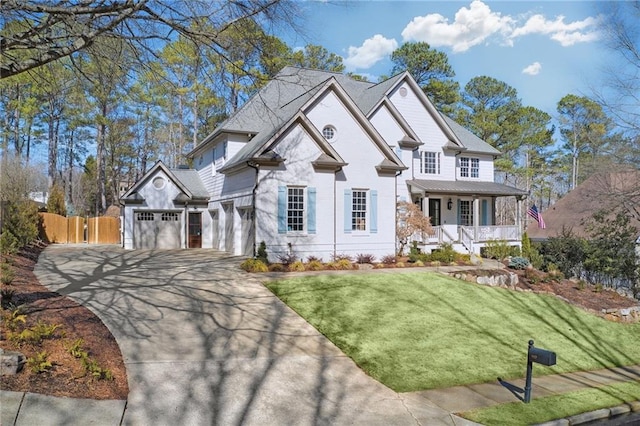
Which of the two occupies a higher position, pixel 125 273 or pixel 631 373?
pixel 125 273

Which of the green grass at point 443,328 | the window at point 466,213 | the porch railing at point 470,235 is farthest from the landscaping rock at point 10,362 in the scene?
the window at point 466,213

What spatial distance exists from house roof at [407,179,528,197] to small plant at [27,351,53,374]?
19.5 m

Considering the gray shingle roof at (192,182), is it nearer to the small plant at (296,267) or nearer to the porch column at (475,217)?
the small plant at (296,267)

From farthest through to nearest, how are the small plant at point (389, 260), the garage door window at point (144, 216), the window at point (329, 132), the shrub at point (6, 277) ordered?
the garage door window at point (144, 216), the window at point (329, 132), the small plant at point (389, 260), the shrub at point (6, 277)

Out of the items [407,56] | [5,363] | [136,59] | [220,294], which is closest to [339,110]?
[220,294]

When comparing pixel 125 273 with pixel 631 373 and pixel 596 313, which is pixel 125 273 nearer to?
pixel 631 373

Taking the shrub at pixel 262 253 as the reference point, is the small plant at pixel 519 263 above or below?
below

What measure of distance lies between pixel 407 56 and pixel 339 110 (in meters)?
20.7

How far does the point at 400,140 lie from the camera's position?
75.9 ft

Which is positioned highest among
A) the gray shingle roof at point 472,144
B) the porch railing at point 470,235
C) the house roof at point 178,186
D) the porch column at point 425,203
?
the gray shingle roof at point 472,144

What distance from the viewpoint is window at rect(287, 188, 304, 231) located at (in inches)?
685

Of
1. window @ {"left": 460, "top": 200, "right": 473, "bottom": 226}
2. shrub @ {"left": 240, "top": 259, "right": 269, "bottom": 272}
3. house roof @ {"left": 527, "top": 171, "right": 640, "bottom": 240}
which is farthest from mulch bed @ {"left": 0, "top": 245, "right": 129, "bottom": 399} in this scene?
house roof @ {"left": 527, "top": 171, "right": 640, "bottom": 240}

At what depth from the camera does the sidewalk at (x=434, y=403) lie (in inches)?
195

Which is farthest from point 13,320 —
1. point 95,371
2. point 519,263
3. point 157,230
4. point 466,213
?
point 466,213
